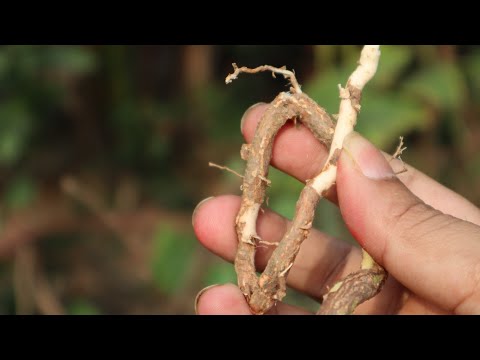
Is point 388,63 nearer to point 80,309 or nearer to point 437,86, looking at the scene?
point 437,86

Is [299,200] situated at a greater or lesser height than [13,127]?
greater

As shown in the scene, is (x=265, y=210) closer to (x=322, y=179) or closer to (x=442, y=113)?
(x=322, y=179)

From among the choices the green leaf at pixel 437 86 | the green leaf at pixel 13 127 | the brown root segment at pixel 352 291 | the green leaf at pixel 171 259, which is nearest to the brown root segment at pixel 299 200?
the brown root segment at pixel 352 291

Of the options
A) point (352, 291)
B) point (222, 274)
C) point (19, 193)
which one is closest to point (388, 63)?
point (222, 274)

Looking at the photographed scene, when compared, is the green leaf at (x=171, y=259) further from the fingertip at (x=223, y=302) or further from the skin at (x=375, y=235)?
Answer: the fingertip at (x=223, y=302)

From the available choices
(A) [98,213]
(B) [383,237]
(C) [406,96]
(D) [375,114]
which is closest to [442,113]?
(C) [406,96]

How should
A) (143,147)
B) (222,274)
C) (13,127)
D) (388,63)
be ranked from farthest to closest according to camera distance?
(143,147)
(13,127)
(388,63)
(222,274)
